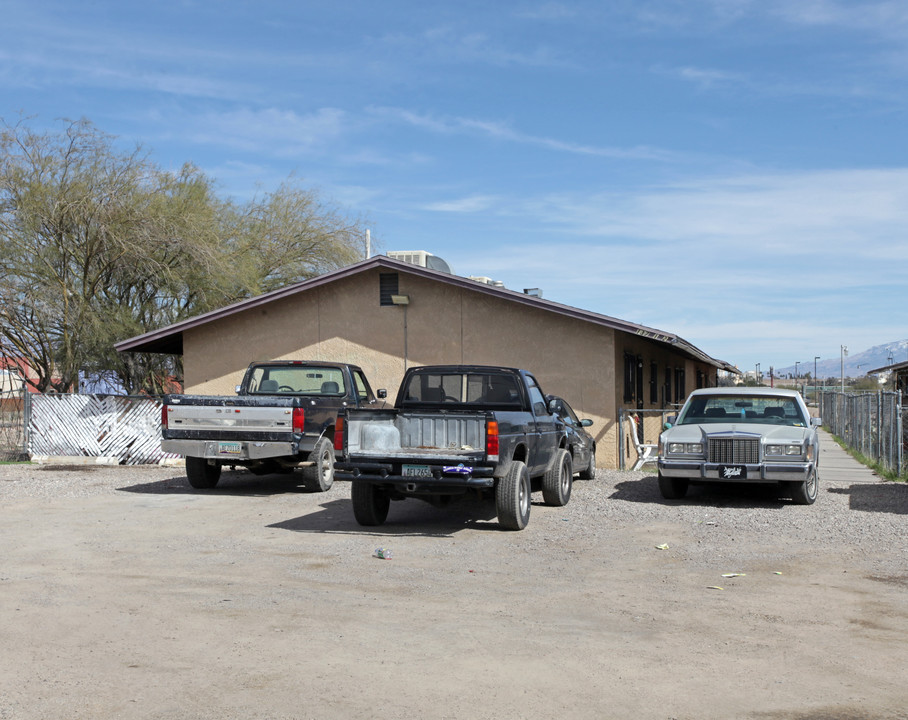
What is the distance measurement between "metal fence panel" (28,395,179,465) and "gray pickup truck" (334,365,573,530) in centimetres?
997

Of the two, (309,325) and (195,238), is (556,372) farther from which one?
(195,238)

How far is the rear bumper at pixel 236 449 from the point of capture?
14414 millimetres

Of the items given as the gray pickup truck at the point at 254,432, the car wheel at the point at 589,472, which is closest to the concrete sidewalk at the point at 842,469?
the car wheel at the point at 589,472

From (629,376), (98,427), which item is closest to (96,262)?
(98,427)

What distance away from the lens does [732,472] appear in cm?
1323

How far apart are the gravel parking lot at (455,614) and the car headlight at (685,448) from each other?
856mm

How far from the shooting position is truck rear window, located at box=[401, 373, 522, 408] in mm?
12594

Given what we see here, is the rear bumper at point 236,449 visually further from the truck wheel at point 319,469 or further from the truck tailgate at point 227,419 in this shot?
the truck wheel at point 319,469

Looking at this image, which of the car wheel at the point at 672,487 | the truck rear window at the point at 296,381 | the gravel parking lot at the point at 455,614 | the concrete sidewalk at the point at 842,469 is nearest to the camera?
the gravel parking lot at the point at 455,614

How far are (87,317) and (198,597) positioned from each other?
18.4 m

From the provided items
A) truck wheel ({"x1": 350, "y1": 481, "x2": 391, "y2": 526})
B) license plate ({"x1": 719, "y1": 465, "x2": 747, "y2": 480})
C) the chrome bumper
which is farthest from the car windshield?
the chrome bumper

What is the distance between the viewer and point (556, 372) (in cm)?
1952

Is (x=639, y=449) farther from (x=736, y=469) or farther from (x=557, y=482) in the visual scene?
(x=557, y=482)

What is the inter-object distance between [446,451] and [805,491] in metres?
5.55
